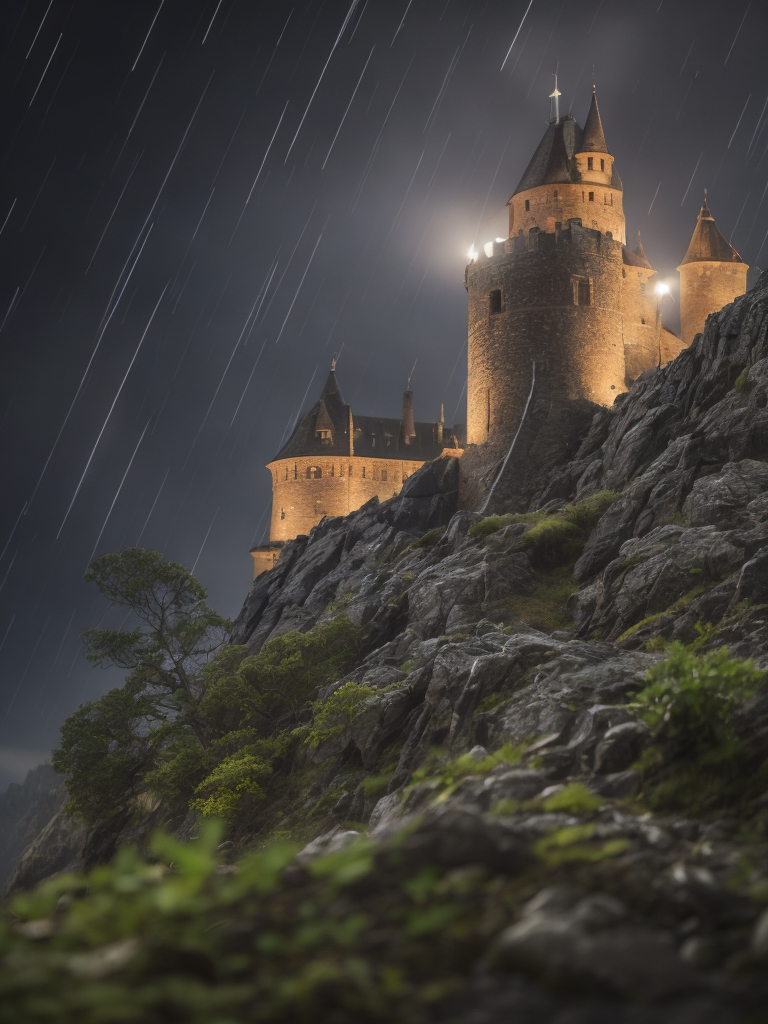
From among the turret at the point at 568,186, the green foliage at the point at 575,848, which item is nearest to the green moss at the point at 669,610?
the green foliage at the point at 575,848

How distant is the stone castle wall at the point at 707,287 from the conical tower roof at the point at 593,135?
9.43 metres

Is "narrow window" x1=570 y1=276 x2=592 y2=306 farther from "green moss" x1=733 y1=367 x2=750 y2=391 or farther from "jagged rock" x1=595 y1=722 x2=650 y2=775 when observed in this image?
"jagged rock" x1=595 y1=722 x2=650 y2=775

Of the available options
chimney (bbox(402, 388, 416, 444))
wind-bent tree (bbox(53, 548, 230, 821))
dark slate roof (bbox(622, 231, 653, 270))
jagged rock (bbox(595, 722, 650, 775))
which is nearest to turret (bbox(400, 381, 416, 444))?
chimney (bbox(402, 388, 416, 444))

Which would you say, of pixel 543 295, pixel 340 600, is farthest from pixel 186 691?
pixel 543 295

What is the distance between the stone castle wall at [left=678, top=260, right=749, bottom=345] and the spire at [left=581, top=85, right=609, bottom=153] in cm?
942

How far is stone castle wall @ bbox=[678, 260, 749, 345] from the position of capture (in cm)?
5953

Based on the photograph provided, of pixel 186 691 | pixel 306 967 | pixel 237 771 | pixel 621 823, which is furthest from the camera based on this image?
pixel 186 691

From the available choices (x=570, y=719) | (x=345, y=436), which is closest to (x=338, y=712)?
(x=570, y=719)

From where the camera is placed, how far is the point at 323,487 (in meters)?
73.1

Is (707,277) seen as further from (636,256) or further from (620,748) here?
(620,748)

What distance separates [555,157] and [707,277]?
12569mm

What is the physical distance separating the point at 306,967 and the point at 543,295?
153ft

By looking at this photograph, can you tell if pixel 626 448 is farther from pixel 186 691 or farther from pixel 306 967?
pixel 306 967

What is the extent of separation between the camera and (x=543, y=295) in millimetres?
48281
